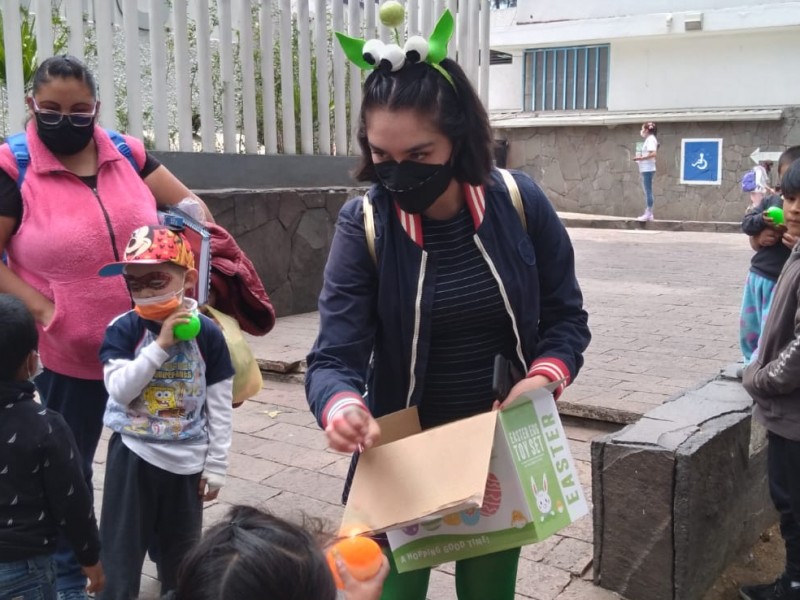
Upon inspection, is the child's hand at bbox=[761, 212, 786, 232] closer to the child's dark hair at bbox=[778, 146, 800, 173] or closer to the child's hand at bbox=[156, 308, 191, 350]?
the child's dark hair at bbox=[778, 146, 800, 173]

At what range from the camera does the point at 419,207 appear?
6.54 ft

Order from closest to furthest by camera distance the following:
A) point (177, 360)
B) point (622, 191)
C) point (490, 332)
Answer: point (490, 332)
point (177, 360)
point (622, 191)

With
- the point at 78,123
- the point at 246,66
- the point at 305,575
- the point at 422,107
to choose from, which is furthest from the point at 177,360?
the point at 246,66

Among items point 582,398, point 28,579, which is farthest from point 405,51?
point 582,398

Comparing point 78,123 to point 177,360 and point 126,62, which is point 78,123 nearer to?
point 177,360

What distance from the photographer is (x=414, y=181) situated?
1.96 m

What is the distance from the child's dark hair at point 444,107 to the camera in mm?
1913

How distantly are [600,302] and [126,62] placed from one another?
4.44 metres

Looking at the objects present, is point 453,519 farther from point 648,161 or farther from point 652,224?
point 648,161

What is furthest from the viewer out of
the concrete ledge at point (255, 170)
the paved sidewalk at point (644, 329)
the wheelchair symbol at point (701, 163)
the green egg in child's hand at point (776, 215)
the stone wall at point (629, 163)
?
the wheelchair symbol at point (701, 163)

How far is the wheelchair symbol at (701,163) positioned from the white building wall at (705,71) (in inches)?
42.5

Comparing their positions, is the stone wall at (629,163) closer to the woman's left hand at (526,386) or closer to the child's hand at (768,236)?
the child's hand at (768,236)

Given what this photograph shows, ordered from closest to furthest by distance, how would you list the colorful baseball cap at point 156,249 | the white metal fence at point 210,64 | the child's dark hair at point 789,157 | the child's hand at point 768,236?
1. the colorful baseball cap at point 156,249
2. the child's hand at point 768,236
3. the child's dark hair at point 789,157
4. the white metal fence at point 210,64

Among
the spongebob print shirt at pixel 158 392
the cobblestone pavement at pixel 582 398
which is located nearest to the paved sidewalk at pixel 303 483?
the cobblestone pavement at pixel 582 398
